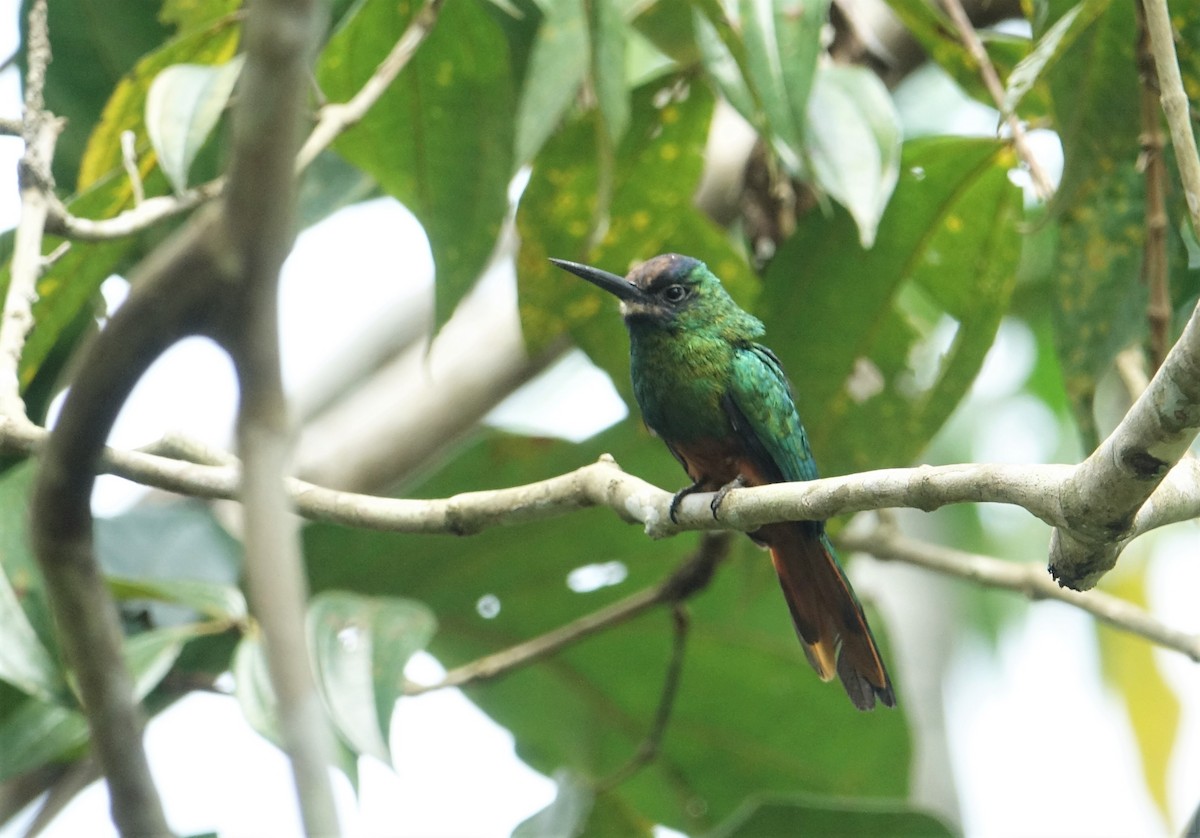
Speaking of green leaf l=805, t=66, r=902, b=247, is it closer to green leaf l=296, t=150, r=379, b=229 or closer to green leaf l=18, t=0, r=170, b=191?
green leaf l=296, t=150, r=379, b=229

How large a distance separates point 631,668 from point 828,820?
2.76ft

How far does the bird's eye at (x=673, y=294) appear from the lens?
9.71ft

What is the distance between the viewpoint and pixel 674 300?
2.96m

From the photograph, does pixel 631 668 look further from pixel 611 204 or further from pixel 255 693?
pixel 255 693

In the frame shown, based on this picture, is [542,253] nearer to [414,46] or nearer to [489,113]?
[489,113]

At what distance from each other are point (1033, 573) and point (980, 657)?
9.12 feet

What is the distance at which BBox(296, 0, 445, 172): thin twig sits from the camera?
8.08ft

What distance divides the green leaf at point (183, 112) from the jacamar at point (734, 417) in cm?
75

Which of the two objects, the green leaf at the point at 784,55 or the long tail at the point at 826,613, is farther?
the long tail at the point at 826,613

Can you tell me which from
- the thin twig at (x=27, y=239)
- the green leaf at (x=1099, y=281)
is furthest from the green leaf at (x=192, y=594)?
the green leaf at (x=1099, y=281)

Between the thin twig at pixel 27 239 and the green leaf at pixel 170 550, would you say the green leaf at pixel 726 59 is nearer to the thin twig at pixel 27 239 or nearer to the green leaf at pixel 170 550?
the thin twig at pixel 27 239

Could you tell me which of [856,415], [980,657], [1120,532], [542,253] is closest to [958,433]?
[980,657]

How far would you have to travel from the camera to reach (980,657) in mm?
5539

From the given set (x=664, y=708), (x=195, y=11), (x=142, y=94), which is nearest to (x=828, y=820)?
(x=664, y=708)
